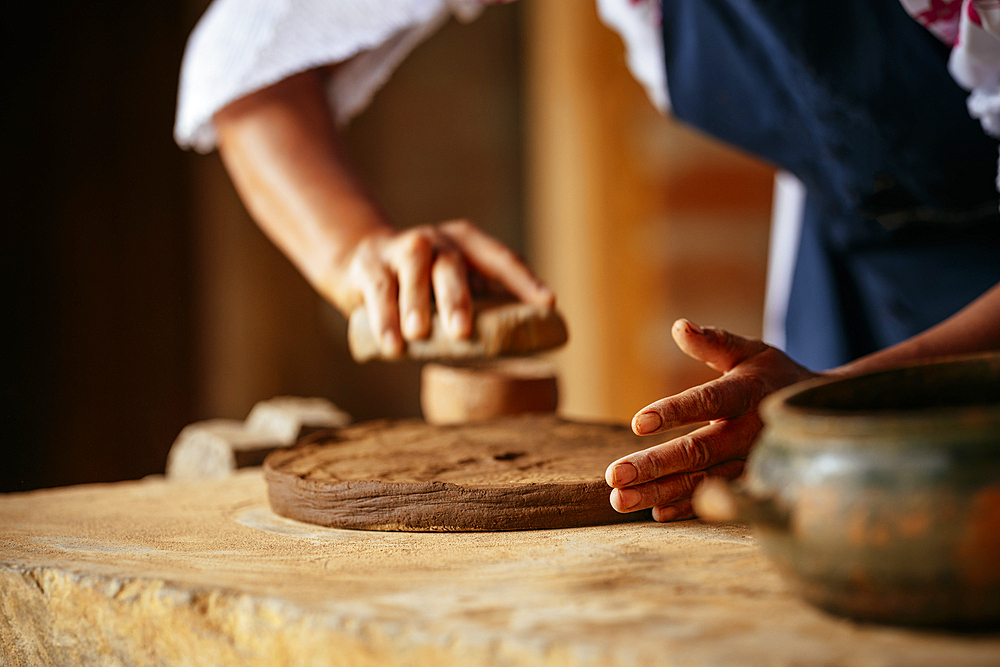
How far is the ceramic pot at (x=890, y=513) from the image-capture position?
0.48m

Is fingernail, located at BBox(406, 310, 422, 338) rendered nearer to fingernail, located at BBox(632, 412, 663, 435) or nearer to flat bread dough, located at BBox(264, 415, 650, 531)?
flat bread dough, located at BBox(264, 415, 650, 531)

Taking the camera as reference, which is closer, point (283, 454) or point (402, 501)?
point (402, 501)

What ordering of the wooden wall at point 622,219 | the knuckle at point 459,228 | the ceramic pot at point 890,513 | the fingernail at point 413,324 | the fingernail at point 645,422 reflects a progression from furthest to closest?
the wooden wall at point 622,219 < the knuckle at point 459,228 < the fingernail at point 413,324 < the fingernail at point 645,422 < the ceramic pot at point 890,513

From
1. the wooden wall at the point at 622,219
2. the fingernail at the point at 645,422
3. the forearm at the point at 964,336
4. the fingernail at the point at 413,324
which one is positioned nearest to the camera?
the fingernail at the point at 645,422

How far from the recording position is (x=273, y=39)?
1.46 meters

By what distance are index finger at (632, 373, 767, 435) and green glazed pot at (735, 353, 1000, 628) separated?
0.77 feet

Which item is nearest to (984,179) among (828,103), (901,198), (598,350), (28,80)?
(901,198)

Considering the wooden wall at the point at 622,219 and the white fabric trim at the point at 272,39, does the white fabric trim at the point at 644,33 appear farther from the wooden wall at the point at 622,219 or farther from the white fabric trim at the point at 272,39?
the wooden wall at the point at 622,219

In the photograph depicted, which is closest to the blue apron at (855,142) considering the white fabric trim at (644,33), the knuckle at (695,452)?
the white fabric trim at (644,33)

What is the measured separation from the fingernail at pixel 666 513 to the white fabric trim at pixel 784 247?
972 mm

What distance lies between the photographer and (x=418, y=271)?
1250mm

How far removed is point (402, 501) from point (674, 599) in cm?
34

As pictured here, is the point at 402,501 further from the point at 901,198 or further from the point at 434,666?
the point at 901,198

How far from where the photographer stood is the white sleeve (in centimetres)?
147
